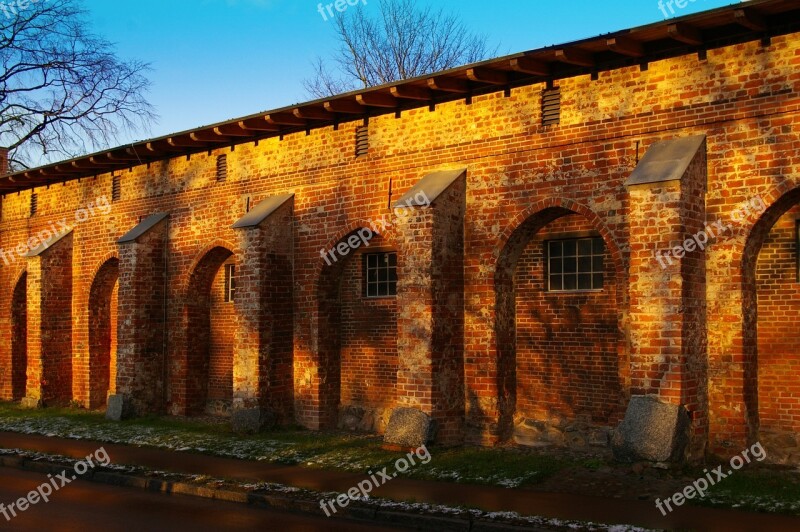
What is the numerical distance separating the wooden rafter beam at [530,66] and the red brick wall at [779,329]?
402 centimetres

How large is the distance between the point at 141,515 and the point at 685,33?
9.05m

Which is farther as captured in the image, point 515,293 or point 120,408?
point 120,408

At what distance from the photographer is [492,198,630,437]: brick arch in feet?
40.0

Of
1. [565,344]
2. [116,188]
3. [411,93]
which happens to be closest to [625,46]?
[411,93]

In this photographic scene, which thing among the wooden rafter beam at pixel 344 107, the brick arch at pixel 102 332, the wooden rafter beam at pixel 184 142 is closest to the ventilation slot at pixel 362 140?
the wooden rafter beam at pixel 344 107

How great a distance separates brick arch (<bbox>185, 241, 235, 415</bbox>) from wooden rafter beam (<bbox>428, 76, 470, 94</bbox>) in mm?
6916

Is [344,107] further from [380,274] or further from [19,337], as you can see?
[19,337]

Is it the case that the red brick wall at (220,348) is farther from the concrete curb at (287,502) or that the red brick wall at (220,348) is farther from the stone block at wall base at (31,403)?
the stone block at wall base at (31,403)

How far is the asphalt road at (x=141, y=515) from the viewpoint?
889cm

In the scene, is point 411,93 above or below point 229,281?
above

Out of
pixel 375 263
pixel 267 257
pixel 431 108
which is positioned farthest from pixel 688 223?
pixel 267 257

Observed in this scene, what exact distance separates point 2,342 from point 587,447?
1826cm

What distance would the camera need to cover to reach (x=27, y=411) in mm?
20312

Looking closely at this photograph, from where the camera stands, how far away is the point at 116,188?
66.8 ft
